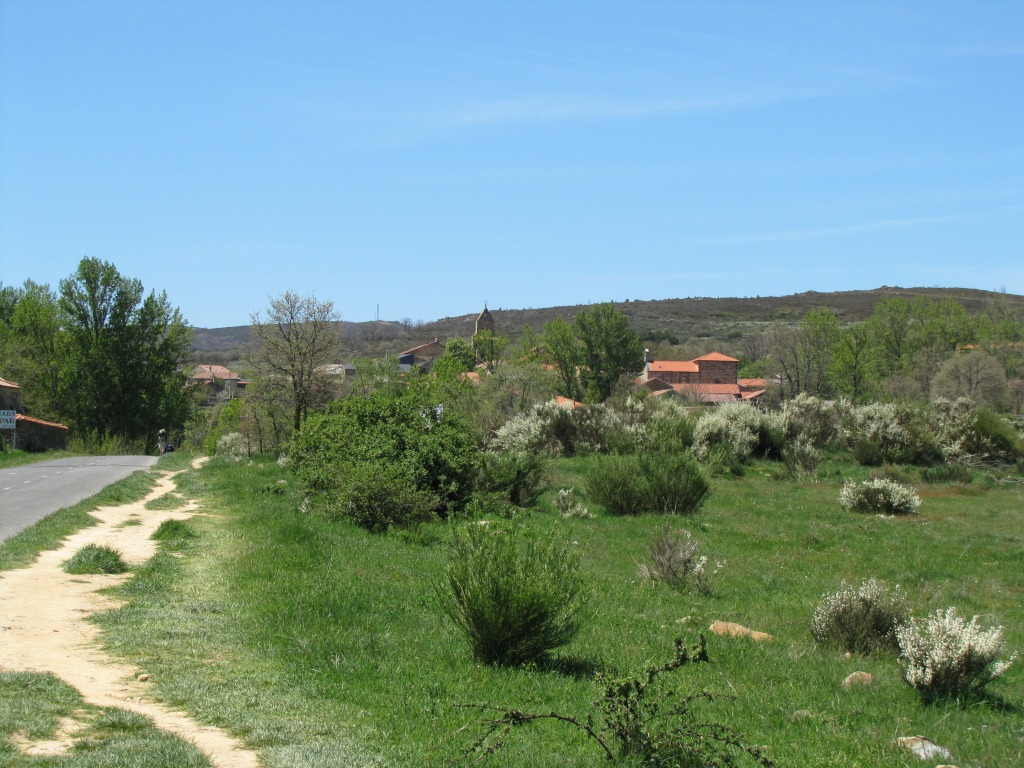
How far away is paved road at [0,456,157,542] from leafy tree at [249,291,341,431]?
6132 mm

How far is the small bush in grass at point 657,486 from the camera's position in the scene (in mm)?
16625

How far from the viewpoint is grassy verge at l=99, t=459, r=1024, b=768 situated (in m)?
4.89

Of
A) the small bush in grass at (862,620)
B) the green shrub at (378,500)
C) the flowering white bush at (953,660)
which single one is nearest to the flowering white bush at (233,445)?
the green shrub at (378,500)

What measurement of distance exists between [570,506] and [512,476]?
1.26 metres

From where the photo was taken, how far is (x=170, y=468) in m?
27.3

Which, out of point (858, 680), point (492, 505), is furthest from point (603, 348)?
point (858, 680)

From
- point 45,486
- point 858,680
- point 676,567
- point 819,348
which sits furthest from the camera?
point 819,348

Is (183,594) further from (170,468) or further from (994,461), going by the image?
(994,461)

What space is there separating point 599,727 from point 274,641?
307cm

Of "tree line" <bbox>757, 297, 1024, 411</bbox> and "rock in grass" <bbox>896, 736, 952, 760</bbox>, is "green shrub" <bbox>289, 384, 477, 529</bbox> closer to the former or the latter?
"rock in grass" <bbox>896, 736, 952, 760</bbox>

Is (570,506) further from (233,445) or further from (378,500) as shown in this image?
(233,445)

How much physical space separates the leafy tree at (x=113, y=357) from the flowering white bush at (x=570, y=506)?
127 feet

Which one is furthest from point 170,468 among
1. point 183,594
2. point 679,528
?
point 183,594

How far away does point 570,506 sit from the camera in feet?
55.1
